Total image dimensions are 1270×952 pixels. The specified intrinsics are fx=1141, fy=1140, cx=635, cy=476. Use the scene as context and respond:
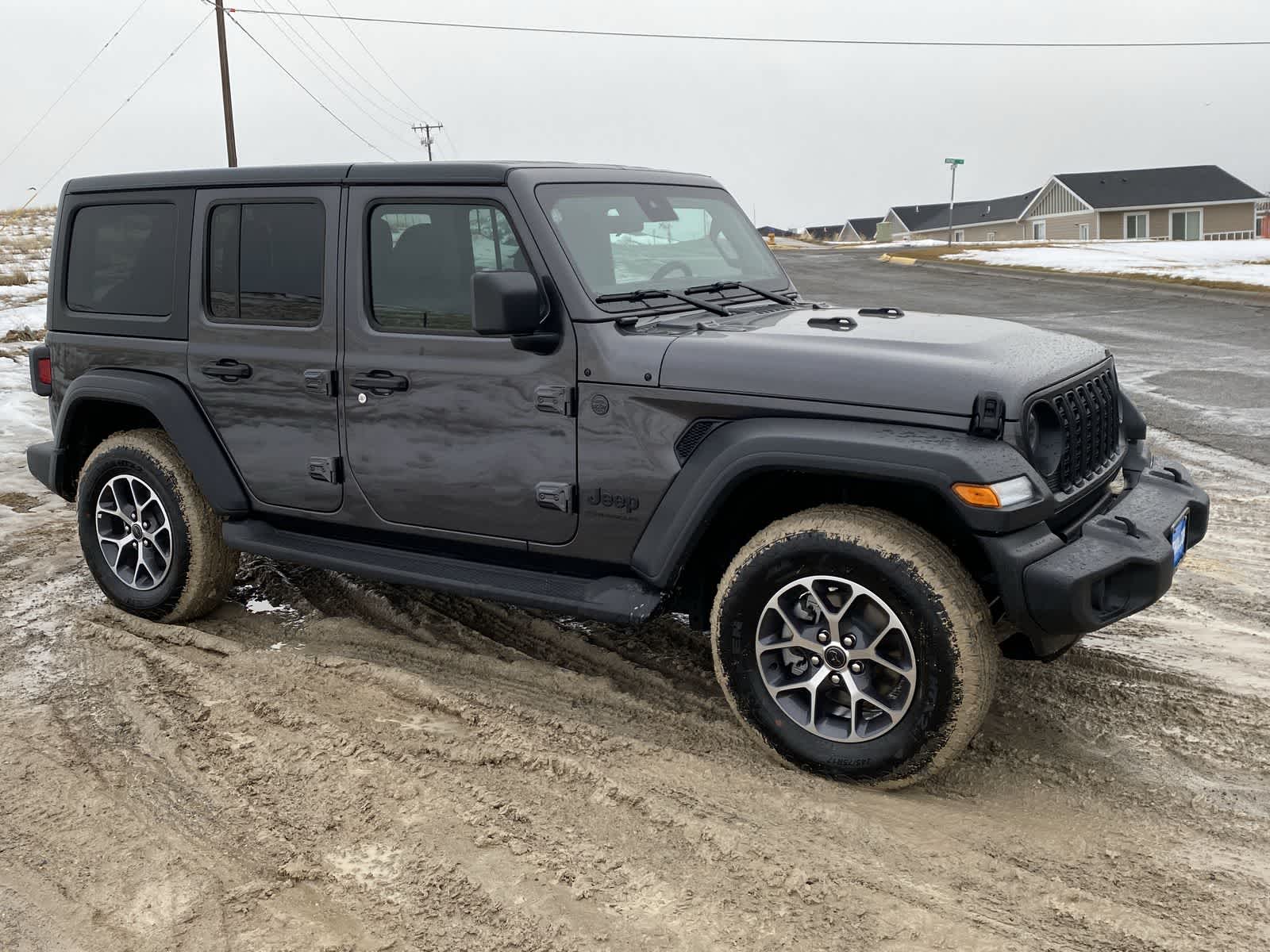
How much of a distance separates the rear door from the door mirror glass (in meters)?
0.98

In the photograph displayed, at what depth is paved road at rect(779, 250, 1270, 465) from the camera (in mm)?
9102

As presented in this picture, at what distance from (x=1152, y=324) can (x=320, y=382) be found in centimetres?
1360

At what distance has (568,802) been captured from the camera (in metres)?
3.41

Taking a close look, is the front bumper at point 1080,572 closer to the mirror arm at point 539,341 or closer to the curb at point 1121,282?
the mirror arm at point 539,341

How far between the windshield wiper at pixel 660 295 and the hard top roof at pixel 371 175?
0.51 m

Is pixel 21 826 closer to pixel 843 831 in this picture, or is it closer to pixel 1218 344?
pixel 843 831

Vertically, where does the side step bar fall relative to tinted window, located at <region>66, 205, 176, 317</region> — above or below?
below

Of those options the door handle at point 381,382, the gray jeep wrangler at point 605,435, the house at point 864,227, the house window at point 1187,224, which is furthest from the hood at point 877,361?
the house at point 864,227

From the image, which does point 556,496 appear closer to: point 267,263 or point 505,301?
point 505,301

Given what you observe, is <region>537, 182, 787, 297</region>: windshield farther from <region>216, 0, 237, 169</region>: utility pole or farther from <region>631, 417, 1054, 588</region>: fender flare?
<region>216, 0, 237, 169</region>: utility pole

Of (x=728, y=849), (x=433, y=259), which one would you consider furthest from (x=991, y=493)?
(x=433, y=259)

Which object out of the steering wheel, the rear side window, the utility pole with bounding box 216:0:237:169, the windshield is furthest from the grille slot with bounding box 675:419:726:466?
the utility pole with bounding box 216:0:237:169

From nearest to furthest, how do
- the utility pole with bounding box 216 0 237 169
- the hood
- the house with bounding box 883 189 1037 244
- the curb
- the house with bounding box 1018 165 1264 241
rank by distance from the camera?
the hood, the curb, the utility pole with bounding box 216 0 237 169, the house with bounding box 1018 165 1264 241, the house with bounding box 883 189 1037 244

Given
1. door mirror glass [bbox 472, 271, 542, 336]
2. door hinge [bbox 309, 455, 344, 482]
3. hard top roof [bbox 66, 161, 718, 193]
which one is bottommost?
door hinge [bbox 309, 455, 344, 482]
